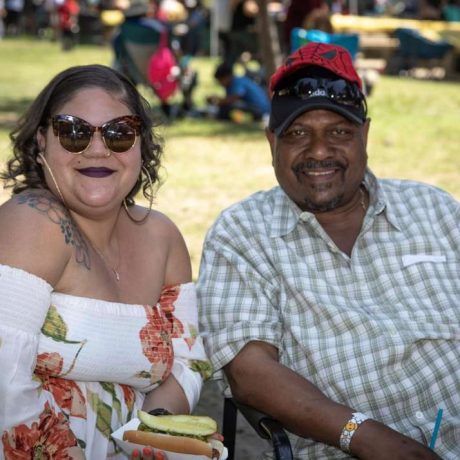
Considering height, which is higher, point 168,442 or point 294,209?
point 294,209

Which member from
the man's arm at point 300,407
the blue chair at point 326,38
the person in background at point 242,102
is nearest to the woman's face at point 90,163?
the man's arm at point 300,407

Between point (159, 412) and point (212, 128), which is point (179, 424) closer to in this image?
point (159, 412)

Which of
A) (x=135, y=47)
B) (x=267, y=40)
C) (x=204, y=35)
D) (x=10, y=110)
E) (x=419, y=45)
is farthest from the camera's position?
(x=204, y=35)

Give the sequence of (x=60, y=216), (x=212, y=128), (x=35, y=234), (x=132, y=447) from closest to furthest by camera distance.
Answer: (x=132, y=447), (x=35, y=234), (x=60, y=216), (x=212, y=128)

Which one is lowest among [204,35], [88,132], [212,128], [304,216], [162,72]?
[204,35]

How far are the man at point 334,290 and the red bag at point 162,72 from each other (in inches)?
394

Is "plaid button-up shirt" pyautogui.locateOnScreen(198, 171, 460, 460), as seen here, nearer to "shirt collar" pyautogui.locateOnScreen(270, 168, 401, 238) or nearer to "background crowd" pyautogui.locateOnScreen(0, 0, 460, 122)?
"shirt collar" pyautogui.locateOnScreen(270, 168, 401, 238)

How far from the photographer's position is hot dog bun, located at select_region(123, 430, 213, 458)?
240 centimetres

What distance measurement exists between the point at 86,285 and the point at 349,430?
95cm

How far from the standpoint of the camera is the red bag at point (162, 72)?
1332 cm

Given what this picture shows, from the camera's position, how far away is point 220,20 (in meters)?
17.7

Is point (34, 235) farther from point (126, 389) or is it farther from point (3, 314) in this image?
point (126, 389)

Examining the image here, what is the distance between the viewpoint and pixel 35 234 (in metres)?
2.57

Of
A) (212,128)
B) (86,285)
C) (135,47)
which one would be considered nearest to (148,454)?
(86,285)
